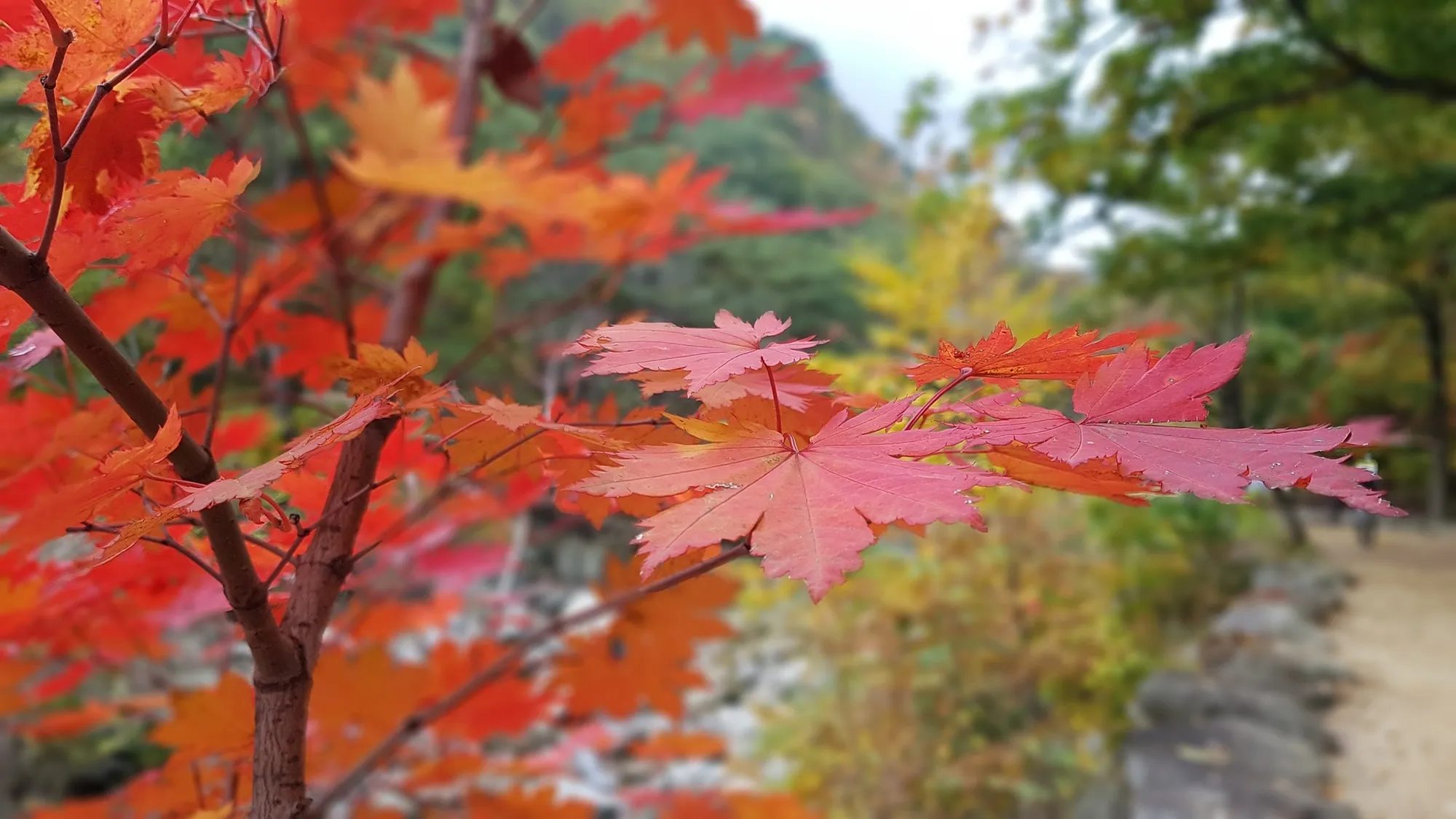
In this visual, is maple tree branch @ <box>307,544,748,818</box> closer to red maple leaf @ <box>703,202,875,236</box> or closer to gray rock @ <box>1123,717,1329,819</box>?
red maple leaf @ <box>703,202,875,236</box>

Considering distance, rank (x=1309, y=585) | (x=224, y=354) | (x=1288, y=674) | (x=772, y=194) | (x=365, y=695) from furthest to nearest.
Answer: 1. (x=772, y=194)
2. (x=1309, y=585)
3. (x=1288, y=674)
4. (x=365, y=695)
5. (x=224, y=354)

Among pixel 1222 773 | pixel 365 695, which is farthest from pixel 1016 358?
pixel 1222 773

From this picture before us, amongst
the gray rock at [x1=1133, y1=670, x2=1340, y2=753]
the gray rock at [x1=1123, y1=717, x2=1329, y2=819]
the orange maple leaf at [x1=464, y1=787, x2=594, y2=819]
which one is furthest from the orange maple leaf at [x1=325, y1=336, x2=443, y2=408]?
the gray rock at [x1=1133, y1=670, x2=1340, y2=753]

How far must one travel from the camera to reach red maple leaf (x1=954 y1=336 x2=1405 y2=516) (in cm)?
19

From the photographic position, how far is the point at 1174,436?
21 cm

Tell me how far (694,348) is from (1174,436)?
137 mm

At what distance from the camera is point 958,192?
8.49 feet

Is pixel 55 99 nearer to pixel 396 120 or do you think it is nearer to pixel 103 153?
pixel 103 153

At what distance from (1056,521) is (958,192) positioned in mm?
1139

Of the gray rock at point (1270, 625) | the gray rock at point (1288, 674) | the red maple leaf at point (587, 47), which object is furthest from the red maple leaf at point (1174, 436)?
the gray rock at point (1270, 625)

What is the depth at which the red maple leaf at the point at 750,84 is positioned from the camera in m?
1.13

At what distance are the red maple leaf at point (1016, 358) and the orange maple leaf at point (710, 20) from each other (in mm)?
717

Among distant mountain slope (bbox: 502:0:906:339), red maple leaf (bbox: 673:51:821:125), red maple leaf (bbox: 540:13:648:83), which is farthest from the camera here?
distant mountain slope (bbox: 502:0:906:339)

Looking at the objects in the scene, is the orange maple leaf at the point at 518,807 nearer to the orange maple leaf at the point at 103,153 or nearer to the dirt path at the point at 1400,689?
the orange maple leaf at the point at 103,153
